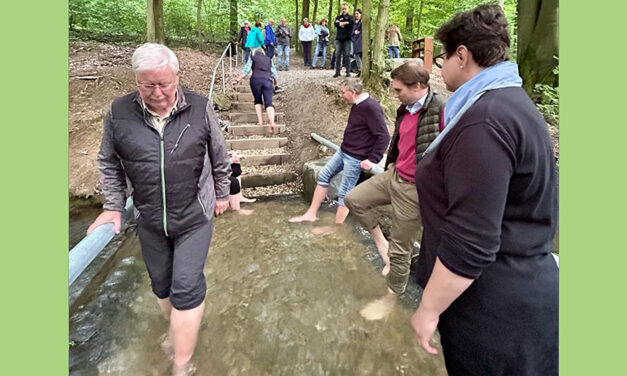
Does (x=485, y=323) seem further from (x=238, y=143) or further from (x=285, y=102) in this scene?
(x=285, y=102)

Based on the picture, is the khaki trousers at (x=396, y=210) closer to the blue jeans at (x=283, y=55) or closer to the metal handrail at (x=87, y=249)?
the metal handrail at (x=87, y=249)

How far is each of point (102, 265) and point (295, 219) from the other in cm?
257

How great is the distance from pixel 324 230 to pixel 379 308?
1872mm

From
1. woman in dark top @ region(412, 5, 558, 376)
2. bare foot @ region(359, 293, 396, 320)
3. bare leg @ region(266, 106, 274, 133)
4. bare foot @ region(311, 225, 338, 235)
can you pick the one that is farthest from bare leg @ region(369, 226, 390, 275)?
bare leg @ region(266, 106, 274, 133)

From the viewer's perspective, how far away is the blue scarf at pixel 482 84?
1201 millimetres

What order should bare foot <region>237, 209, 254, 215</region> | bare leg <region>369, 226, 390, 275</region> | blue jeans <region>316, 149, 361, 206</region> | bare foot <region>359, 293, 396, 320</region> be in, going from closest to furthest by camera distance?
bare foot <region>359, 293, 396, 320</region> < bare leg <region>369, 226, 390, 275</region> < blue jeans <region>316, 149, 361, 206</region> < bare foot <region>237, 209, 254, 215</region>

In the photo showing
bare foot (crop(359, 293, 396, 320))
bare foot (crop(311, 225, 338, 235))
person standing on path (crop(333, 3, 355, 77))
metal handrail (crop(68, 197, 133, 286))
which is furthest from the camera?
person standing on path (crop(333, 3, 355, 77))

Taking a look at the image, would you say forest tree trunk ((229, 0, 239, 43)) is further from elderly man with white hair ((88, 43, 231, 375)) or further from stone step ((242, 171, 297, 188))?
elderly man with white hair ((88, 43, 231, 375))

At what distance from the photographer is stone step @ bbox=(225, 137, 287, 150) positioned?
7.76 meters

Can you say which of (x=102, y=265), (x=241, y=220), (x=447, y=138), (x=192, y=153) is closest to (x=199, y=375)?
(x=192, y=153)

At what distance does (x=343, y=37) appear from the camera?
1234 cm

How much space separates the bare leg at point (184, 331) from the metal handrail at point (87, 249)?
0.62 m

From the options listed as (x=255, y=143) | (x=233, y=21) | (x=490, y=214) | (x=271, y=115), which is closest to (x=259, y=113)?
(x=271, y=115)

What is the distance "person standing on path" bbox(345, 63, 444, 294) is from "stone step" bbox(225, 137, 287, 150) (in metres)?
4.67
